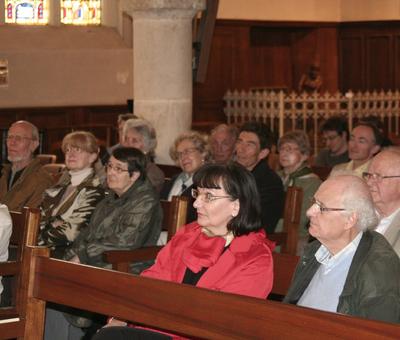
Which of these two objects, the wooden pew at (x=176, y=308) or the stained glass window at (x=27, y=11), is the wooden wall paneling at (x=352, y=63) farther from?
the wooden pew at (x=176, y=308)

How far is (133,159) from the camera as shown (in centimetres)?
536

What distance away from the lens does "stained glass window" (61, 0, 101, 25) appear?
42.2 feet

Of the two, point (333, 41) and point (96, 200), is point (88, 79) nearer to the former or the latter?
point (333, 41)

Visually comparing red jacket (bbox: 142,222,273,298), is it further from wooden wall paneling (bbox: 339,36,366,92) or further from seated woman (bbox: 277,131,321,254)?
wooden wall paneling (bbox: 339,36,366,92)

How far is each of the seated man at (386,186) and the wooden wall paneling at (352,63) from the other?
12.4m

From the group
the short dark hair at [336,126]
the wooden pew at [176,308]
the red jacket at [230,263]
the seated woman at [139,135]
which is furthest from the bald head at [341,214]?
the short dark hair at [336,126]

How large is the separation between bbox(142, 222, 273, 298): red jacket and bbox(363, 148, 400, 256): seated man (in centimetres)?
65

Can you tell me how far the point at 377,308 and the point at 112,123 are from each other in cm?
985

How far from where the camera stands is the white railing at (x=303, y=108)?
13898 millimetres

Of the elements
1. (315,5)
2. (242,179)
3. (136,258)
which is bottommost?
(136,258)

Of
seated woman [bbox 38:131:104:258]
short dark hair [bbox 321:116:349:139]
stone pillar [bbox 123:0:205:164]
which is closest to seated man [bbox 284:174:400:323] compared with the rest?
seated woman [bbox 38:131:104:258]

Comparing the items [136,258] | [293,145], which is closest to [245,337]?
[136,258]

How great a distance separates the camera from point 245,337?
279 centimetres

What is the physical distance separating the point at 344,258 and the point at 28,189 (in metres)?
3.39
